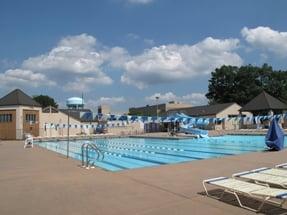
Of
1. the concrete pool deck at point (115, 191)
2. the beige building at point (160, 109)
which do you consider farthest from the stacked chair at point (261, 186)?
the beige building at point (160, 109)

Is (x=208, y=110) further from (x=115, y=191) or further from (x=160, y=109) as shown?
(x=115, y=191)

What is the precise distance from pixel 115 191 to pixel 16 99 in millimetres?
33315

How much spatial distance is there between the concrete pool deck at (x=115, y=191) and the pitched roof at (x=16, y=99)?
2765 cm

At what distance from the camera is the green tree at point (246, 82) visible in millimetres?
71438

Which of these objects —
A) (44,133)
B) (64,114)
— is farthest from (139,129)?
(44,133)

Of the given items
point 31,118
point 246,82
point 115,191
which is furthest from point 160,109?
point 115,191

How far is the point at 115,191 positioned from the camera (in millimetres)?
8070

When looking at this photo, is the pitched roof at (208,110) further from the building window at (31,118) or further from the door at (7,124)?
the door at (7,124)

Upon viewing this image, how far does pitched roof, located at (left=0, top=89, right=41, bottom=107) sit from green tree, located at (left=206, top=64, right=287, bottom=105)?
44170 millimetres

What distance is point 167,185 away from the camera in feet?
28.2

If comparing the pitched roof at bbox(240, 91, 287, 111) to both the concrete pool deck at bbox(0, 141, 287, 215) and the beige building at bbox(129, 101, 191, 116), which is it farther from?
the concrete pool deck at bbox(0, 141, 287, 215)

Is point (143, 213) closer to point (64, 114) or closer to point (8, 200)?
point (8, 200)

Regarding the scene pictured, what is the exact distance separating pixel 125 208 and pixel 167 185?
2.21m

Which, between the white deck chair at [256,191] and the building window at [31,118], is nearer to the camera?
the white deck chair at [256,191]
